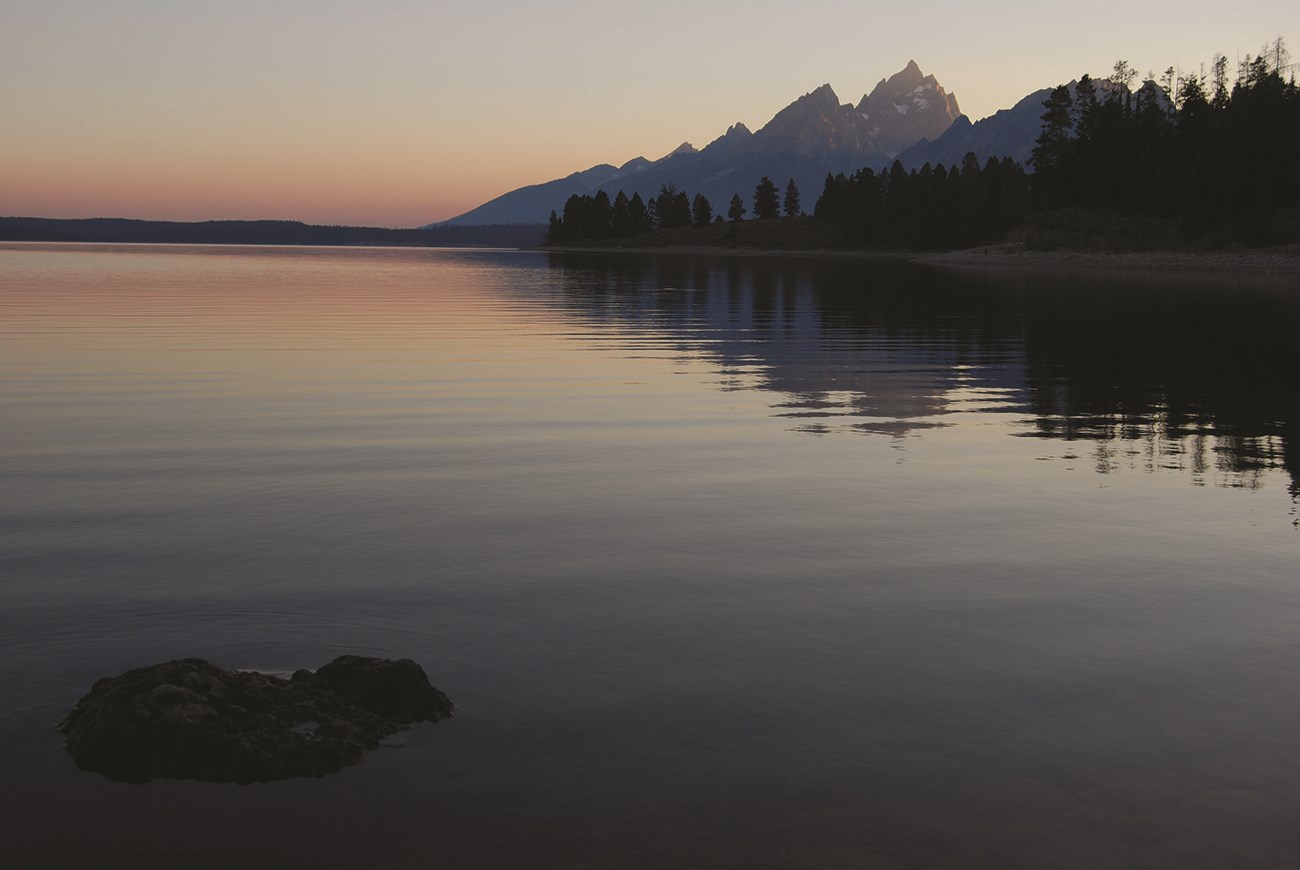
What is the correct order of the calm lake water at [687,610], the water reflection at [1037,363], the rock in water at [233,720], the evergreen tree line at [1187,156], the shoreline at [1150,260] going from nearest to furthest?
the calm lake water at [687,610] → the rock in water at [233,720] → the water reflection at [1037,363] → the shoreline at [1150,260] → the evergreen tree line at [1187,156]

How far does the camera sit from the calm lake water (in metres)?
6.29

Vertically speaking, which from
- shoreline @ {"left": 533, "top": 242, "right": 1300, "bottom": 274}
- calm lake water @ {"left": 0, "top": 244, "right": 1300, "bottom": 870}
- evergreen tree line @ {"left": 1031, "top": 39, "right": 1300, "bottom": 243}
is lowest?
calm lake water @ {"left": 0, "top": 244, "right": 1300, "bottom": 870}

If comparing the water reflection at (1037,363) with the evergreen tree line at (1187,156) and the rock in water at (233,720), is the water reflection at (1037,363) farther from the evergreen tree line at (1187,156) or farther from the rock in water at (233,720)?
the evergreen tree line at (1187,156)

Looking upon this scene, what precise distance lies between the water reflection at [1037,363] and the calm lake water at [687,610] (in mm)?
251

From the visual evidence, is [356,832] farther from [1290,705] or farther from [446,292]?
[446,292]

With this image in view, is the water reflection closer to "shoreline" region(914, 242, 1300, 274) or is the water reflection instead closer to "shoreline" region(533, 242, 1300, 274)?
"shoreline" region(914, 242, 1300, 274)

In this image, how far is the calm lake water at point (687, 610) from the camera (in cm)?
629

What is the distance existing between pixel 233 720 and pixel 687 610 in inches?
165

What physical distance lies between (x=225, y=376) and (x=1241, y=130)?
533 feet

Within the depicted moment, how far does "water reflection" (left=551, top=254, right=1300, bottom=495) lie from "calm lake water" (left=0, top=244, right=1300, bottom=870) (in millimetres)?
251

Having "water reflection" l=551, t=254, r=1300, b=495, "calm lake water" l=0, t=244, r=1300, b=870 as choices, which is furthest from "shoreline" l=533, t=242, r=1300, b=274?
"calm lake water" l=0, t=244, r=1300, b=870

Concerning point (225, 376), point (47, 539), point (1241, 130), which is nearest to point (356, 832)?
point (47, 539)

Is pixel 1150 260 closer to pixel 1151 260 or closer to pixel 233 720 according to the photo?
pixel 1151 260

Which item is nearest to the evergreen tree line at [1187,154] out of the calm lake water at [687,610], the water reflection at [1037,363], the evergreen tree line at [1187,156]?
the evergreen tree line at [1187,156]
